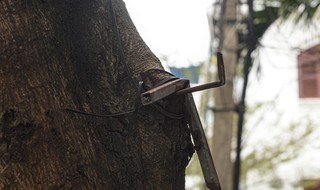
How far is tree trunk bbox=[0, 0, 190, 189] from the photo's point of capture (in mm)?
1836

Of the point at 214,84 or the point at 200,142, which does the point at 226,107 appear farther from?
the point at 214,84

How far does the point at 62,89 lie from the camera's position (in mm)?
1909

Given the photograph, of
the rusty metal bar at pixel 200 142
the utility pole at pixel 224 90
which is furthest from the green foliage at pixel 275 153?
the rusty metal bar at pixel 200 142

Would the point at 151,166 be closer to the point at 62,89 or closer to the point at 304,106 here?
the point at 62,89

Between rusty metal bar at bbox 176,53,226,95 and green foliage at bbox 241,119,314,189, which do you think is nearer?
rusty metal bar at bbox 176,53,226,95

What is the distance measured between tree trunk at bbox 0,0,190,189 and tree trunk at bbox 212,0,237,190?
434 cm

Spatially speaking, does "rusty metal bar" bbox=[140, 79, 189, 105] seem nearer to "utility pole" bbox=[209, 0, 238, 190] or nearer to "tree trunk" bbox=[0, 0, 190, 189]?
"tree trunk" bbox=[0, 0, 190, 189]

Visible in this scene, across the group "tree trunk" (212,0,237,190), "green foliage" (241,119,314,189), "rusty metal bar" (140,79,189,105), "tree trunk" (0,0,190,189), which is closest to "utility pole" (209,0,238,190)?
"tree trunk" (212,0,237,190)

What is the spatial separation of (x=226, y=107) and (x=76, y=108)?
4.72 m

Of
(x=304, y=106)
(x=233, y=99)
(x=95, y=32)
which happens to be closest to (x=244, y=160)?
(x=304, y=106)

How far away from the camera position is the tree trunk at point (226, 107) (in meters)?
6.46

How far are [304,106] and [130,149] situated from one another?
16.8 metres

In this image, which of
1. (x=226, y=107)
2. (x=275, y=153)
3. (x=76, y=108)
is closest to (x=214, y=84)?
(x=76, y=108)

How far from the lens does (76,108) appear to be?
193 centimetres
